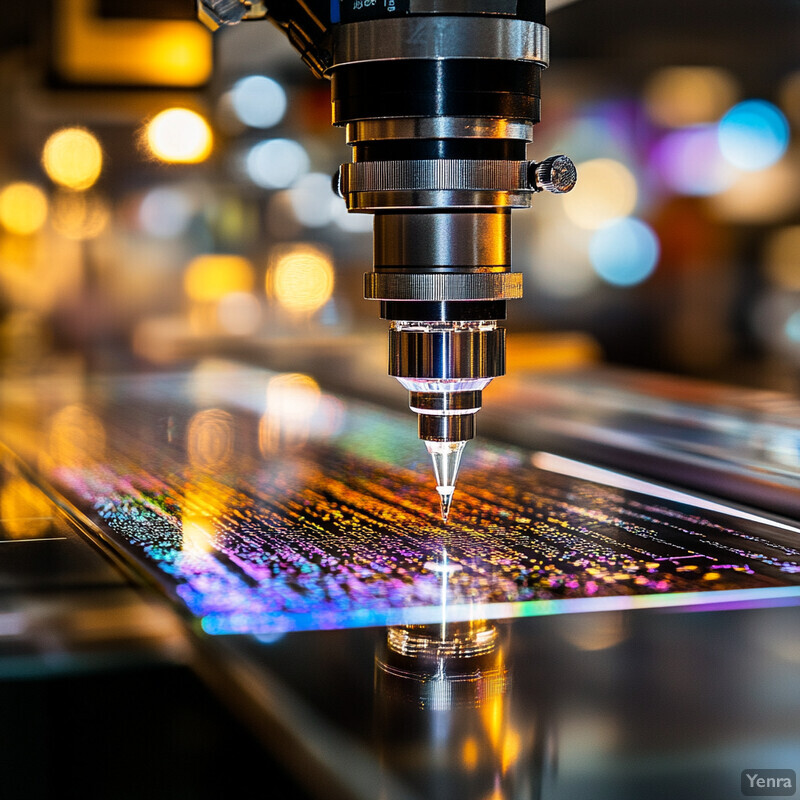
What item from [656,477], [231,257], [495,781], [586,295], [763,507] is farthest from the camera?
[231,257]

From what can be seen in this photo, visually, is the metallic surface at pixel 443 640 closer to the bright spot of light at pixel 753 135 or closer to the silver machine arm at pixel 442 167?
the silver machine arm at pixel 442 167

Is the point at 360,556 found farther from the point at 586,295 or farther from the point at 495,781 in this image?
the point at 586,295

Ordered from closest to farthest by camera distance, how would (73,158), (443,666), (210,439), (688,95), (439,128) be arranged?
(443,666)
(439,128)
(210,439)
(688,95)
(73,158)

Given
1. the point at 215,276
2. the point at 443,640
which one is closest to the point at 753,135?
the point at 215,276

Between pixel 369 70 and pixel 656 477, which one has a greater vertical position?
pixel 369 70

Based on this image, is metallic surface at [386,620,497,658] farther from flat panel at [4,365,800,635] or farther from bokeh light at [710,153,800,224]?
bokeh light at [710,153,800,224]

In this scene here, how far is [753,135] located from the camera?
1332 mm

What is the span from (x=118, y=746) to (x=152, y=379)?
4.04ft

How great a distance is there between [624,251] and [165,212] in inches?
27.9

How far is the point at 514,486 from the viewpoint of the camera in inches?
35.7

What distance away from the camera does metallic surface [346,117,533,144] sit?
0.64 metres

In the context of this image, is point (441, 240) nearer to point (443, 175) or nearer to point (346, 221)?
point (443, 175)

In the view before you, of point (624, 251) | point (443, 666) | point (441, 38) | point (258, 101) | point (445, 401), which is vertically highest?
point (258, 101)

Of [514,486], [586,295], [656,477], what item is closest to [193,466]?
[514,486]
